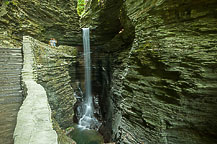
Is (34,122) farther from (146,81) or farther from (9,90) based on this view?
(146,81)

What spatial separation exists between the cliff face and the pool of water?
1028cm

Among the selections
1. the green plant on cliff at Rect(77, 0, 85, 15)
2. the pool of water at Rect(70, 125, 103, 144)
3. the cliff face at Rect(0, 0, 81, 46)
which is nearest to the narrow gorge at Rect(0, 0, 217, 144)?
the cliff face at Rect(0, 0, 81, 46)

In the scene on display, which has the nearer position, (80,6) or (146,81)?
(146,81)

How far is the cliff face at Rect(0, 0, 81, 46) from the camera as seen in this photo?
9312 millimetres

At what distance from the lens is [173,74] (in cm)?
442

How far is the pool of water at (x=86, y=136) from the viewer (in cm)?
1048

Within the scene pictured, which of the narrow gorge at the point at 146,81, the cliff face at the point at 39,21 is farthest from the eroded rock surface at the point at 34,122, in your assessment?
the cliff face at the point at 39,21

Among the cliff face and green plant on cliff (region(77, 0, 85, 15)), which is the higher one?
green plant on cliff (region(77, 0, 85, 15))

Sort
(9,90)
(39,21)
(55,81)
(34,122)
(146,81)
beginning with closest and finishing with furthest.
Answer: (34,122) < (9,90) < (146,81) < (55,81) < (39,21)

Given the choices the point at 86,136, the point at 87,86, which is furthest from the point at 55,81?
the point at 87,86

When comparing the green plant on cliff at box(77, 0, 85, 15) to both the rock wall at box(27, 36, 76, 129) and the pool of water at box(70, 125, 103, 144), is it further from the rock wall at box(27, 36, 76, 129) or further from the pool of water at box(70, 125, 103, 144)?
the pool of water at box(70, 125, 103, 144)

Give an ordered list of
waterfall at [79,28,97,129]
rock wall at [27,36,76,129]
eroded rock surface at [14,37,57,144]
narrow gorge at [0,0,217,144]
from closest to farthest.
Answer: eroded rock surface at [14,37,57,144] < narrow gorge at [0,0,217,144] < rock wall at [27,36,76,129] < waterfall at [79,28,97,129]

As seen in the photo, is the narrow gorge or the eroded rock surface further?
the narrow gorge

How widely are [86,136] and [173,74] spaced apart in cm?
1092
